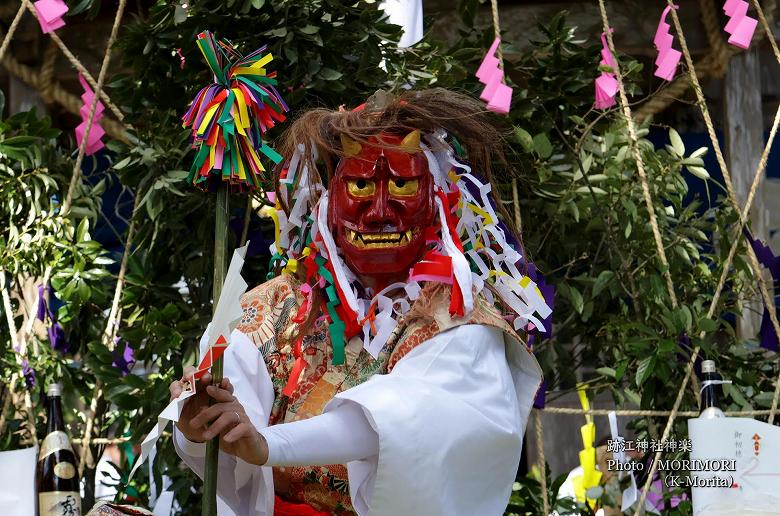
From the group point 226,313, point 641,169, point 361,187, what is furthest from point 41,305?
point 641,169

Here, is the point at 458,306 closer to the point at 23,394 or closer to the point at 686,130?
the point at 23,394

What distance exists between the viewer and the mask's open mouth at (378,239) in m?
2.03

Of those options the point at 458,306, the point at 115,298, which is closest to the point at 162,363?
the point at 115,298

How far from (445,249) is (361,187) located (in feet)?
0.59

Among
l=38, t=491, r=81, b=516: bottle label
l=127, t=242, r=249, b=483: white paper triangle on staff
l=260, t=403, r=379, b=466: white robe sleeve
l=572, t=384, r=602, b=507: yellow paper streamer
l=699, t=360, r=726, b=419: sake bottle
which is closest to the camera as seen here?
l=127, t=242, r=249, b=483: white paper triangle on staff

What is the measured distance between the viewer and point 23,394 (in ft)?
8.93

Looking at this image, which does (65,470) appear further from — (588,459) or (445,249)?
(588,459)

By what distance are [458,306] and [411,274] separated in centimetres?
12

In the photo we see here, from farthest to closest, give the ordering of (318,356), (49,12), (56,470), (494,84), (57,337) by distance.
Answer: (57,337), (49,12), (494,84), (56,470), (318,356)

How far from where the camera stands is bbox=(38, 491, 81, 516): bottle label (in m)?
2.34

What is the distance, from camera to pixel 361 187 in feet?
6.72

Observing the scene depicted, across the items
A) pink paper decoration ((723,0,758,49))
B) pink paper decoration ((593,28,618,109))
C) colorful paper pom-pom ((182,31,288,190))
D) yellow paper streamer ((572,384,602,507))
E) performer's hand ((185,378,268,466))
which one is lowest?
yellow paper streamer ((572,384,602,507))

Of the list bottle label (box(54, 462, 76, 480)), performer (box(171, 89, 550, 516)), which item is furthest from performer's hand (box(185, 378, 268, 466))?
bottle label (box(54, 462, 76, 480))

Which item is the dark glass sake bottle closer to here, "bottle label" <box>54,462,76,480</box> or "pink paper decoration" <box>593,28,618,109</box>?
"bottle label" <box>54,462,76,480</box>
